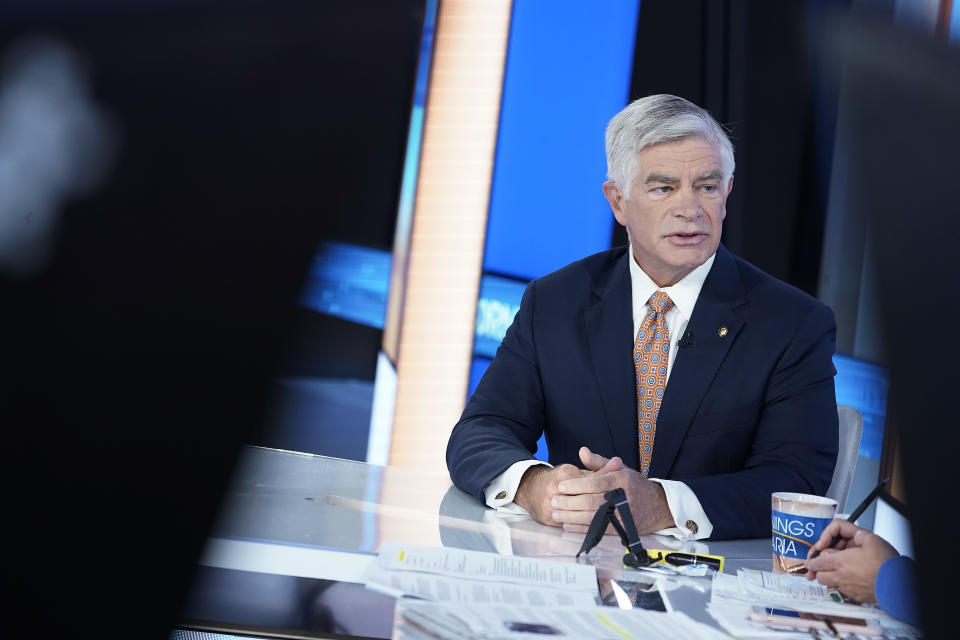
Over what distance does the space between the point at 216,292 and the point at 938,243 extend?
791mm

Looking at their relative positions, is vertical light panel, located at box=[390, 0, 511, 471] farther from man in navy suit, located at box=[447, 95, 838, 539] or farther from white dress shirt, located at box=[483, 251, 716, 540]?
white dress shirt, located at box=[483, 251, 716, 540]

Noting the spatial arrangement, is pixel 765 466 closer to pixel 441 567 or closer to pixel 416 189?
pixel 441 567

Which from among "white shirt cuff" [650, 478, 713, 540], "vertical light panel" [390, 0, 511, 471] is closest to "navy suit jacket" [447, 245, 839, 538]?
"white shirt cuff" [650, 478, 713, 540]

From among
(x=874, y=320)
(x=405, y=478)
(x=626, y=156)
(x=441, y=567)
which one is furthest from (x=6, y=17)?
(x=874, y=320)

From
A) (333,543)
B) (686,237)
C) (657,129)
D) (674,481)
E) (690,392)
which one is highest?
(657,129)

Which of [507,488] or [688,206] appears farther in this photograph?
[688,206]

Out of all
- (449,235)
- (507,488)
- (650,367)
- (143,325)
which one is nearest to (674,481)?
(507,488)

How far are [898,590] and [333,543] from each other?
703 mm

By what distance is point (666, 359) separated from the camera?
6.01ft

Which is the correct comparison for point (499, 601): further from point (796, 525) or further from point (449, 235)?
point (449, 235)

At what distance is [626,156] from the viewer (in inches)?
75.7

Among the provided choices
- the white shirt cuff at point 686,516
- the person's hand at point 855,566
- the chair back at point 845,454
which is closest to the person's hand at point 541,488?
the white shirt cuff at point 686,516

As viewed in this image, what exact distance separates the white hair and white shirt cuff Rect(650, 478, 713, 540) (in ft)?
2.44

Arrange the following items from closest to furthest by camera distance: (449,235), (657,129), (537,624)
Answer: (537,624) → (657,129) → (449,235)
